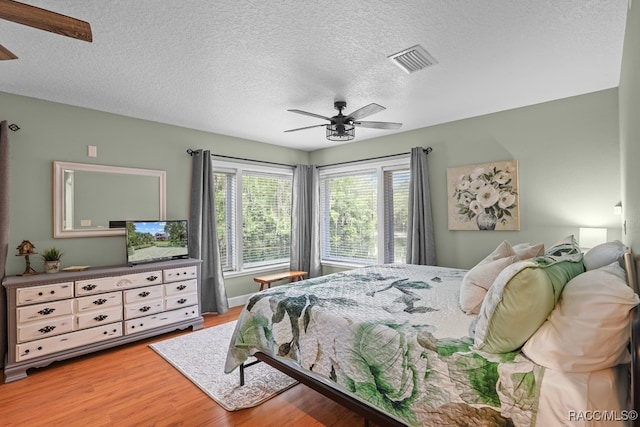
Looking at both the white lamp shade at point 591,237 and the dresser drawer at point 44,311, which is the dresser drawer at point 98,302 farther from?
the white lamp shade at point 591,237

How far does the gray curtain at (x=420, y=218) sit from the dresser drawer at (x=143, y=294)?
10.7ft

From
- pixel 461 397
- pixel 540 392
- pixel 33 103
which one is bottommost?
pixel 461 397

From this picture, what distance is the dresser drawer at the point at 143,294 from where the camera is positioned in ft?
11.2

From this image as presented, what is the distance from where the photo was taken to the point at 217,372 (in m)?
2.83

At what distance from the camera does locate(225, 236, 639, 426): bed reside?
1231 millimetres

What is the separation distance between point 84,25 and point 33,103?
253cm

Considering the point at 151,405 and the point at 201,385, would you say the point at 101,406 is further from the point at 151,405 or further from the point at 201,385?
the point at 201,385

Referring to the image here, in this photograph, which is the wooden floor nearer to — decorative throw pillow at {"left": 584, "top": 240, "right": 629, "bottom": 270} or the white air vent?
decorative throw pillow at {"left": 584, "top": 240, "right": 629, "bottom": 270}

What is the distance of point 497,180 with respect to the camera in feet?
12.4

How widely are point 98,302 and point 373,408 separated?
9.72ft

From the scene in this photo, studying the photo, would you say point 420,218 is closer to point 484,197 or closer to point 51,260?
point 484,197

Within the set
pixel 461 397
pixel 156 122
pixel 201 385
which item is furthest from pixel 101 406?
pixel 156 122

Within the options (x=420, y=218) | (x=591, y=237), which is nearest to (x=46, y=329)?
(x=420, y=218)

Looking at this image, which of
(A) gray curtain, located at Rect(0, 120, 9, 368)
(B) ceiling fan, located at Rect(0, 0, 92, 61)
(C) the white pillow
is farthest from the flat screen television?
(C) the white pillow
